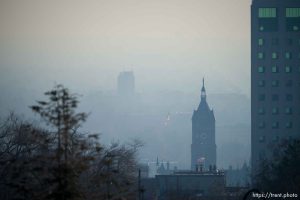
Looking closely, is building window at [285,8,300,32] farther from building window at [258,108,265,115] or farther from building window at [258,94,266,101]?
building window at [258,108,265,115]

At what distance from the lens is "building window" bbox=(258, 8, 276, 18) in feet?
469

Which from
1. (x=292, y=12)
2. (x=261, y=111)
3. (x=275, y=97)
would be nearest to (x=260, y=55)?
(x=275, y=97)

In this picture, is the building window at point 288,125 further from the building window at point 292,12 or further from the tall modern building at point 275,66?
the building window at point 292,12

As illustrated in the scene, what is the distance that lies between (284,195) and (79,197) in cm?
3328

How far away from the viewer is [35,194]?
28.9 meters

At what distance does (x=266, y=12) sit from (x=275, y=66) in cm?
771

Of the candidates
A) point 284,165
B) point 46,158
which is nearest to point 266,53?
point 284,165

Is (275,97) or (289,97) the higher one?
(289,97)

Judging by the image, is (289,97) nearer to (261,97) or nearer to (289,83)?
(289,83)

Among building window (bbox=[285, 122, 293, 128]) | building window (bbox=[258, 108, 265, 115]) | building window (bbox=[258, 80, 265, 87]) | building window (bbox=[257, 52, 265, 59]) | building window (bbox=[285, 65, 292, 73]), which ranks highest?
building window (bbox=[257, 52, 265, 59])

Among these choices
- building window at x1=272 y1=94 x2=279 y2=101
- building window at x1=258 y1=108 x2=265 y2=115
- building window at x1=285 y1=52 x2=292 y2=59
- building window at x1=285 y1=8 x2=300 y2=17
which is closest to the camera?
building window at x1=258 y1=108 x2=265 y2=115

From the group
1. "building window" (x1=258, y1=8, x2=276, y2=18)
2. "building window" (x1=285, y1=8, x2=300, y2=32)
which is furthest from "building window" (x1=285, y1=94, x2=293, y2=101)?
"building window" (x1=258, y1=8, x2=276, y2=18)

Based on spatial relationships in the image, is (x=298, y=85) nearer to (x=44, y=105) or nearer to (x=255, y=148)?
(x=255, y=148)

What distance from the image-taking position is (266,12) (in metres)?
144
